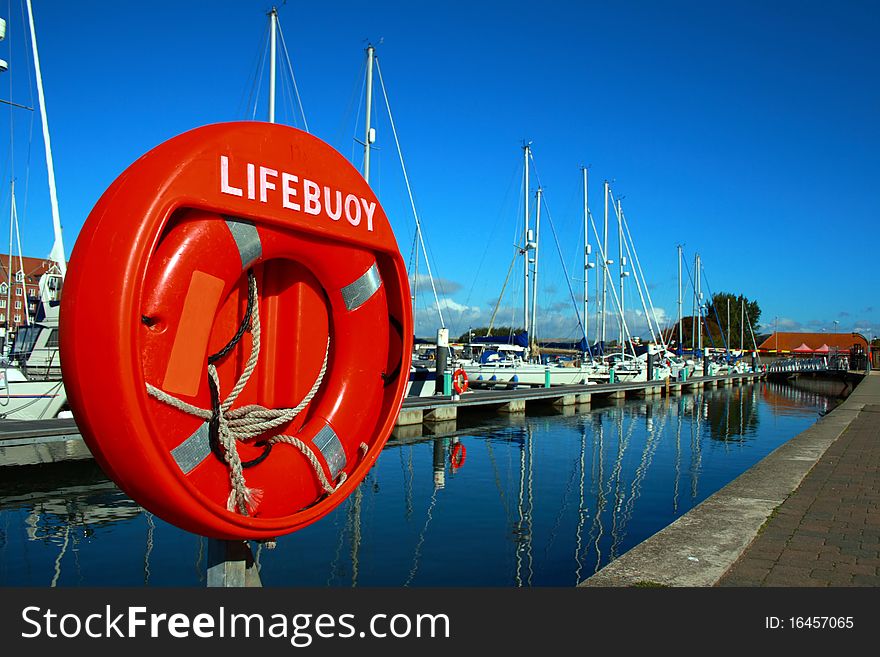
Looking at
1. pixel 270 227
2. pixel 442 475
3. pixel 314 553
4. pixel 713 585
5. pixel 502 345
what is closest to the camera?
pixel 270 227

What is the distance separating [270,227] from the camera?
7.76ft

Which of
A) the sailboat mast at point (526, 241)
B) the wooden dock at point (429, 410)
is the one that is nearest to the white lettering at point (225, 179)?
the wooden dock at point (429, 410)

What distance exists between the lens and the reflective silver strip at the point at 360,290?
2.72m

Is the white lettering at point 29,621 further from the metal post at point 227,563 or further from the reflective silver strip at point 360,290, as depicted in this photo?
the reflective silver strip at point 360,290

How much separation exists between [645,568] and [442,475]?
6543 mm

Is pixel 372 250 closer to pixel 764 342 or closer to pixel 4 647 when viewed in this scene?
pixel 4 647

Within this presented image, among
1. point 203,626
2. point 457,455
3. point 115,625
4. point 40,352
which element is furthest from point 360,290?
point 40,352

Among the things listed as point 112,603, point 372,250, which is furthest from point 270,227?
point 112,603

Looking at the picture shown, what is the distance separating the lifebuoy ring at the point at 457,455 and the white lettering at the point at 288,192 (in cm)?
908

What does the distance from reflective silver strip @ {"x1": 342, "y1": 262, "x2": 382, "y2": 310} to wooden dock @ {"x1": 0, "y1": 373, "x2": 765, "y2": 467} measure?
314 inches

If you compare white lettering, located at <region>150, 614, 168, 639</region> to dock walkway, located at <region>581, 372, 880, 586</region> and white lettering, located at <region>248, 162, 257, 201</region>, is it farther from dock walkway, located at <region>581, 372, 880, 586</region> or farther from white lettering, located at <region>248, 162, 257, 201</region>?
dock walkway, located at <region>581, 372, 880, 586</region>

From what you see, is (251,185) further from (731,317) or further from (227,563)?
(731,317)

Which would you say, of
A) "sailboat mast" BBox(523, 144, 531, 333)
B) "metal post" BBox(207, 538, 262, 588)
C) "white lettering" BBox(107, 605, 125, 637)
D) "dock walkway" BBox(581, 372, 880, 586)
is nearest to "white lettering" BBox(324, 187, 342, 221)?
"metal post" BBox(207, 538, 262, 588)

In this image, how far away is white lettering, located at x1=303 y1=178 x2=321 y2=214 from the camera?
2471 mm
